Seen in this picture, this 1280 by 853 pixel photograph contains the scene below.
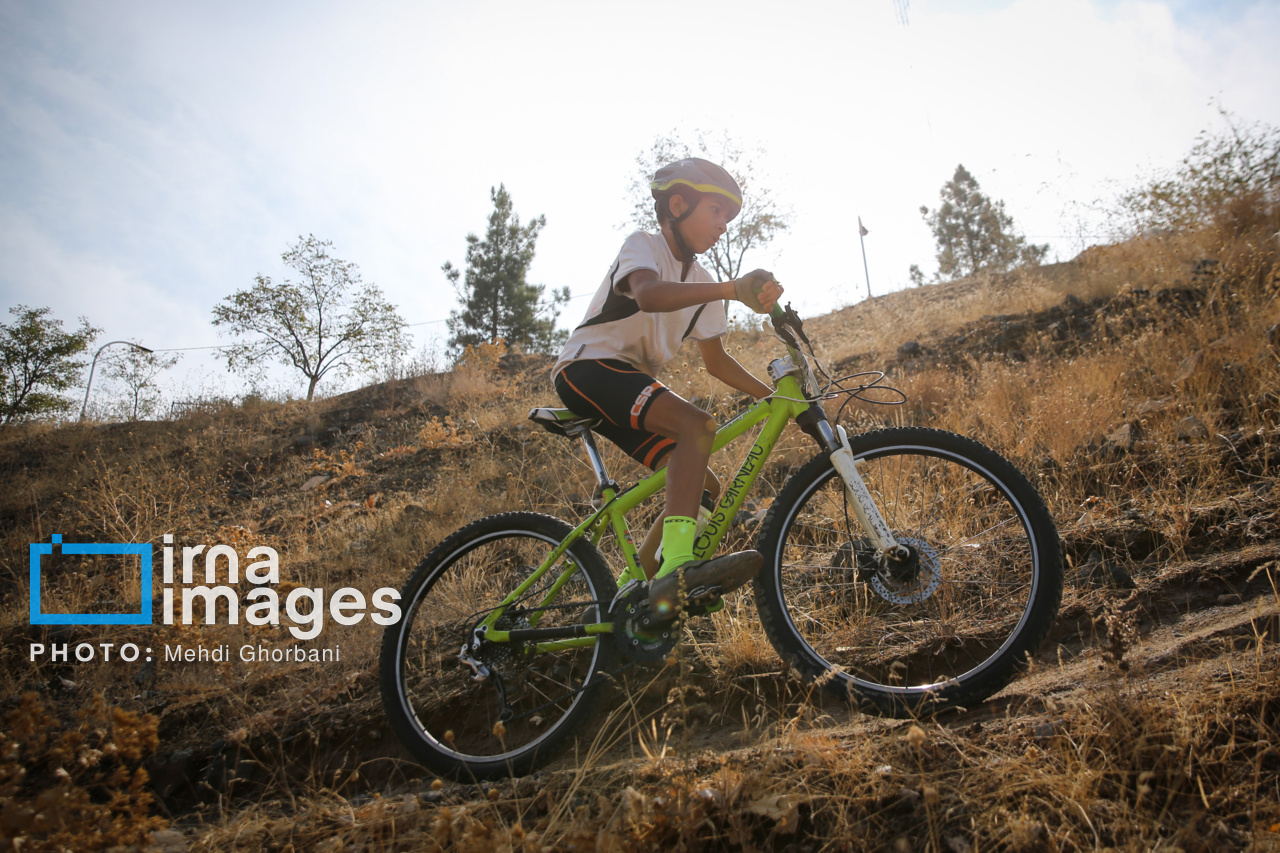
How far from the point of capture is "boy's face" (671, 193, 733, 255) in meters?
2.64

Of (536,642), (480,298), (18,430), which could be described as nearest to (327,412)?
(18,430)

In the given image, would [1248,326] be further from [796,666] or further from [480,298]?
[480,298]

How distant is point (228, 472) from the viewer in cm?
893

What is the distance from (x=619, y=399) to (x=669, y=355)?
0.44 meters

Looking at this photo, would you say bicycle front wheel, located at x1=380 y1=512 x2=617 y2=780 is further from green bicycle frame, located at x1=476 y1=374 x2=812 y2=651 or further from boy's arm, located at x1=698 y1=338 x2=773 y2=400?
boy's arm, located at x1=698 y1=338 x2=773 y2=400

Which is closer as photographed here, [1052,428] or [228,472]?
[1052,428]

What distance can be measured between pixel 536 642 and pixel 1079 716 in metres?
1.91

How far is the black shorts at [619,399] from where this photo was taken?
2479mm

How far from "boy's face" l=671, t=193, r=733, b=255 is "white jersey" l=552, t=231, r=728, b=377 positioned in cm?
11

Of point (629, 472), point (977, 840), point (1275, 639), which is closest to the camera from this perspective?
point (977, 840)

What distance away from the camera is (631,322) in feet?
8.73

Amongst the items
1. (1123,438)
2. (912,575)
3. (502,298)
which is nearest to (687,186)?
(912,575)

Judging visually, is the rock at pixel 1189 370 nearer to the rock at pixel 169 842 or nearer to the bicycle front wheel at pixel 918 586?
the bicycle front wheel at pixel 918 586

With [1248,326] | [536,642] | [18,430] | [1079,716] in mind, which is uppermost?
[18,430]
